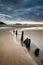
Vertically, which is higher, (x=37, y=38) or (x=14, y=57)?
(x=14, y=57)

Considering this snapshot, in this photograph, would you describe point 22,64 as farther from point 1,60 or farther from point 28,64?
point 1,60

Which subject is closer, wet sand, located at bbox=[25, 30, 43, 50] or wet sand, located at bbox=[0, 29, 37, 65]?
wet sand, located at bbox=[0, 29, 37, 65]

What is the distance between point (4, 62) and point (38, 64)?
196cm

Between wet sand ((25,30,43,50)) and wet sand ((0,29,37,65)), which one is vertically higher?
wet sand ((0,29,37,65))

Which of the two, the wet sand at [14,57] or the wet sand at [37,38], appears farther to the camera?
the wet sand at [37,38]

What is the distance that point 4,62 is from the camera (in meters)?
6.45

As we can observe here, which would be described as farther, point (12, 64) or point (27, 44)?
point (27, 44)

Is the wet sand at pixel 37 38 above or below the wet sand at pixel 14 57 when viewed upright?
below

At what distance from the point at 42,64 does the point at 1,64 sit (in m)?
2.36

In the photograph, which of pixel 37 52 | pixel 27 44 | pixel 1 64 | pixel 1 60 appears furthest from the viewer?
pixel 27 44

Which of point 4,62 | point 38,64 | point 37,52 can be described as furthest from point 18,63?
point 37,52

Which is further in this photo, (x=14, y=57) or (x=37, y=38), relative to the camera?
(x=37, y=38)

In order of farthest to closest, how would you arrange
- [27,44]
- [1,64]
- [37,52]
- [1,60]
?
[27,44], [37,52], [1,60], [1,64]

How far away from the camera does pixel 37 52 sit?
9055 millimetres
